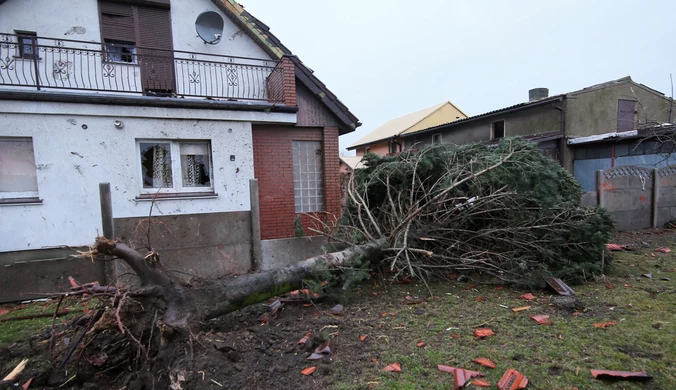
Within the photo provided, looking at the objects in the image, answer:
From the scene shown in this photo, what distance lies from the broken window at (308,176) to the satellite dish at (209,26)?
125 inches

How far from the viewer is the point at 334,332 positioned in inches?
138

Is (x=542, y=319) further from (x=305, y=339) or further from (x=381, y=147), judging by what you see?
(x=381, y=147)

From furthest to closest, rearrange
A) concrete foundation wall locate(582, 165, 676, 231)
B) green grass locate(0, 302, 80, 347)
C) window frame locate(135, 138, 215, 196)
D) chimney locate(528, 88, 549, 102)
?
chimney locate(528, 88, 549, 102) → concrete foundation wall locate(582, 165, 676, 231) → window frame locate(135, 138, 215, 196) → green grass locate(0, 302, 80, 347)

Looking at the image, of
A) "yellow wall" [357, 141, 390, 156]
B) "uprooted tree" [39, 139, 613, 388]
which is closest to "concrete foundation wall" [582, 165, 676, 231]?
"uprooted tree" [39, 139, 613, 388]

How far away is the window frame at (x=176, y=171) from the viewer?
6727 mm

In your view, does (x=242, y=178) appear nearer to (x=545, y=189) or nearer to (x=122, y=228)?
(x=122, y=228)

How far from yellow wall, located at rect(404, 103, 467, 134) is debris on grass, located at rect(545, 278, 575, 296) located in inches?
928

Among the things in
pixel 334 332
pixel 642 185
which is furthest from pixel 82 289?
pixel 642 185

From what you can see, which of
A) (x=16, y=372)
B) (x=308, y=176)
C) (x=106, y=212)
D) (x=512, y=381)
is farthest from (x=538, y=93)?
(x=16, y=372)

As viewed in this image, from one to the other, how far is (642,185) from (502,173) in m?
7.06

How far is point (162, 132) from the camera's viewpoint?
679cm

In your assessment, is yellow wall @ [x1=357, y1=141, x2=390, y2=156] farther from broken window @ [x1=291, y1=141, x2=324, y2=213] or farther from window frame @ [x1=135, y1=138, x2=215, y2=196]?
window frame @ [x1=135, y1=138, x2=215, y2=196]

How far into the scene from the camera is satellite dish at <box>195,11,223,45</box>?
25.5ft

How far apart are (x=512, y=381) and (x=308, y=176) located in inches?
254
